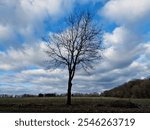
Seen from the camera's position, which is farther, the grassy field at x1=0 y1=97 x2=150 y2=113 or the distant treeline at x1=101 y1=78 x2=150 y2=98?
the distant treeline at x1=101 y1=78 x2=150 y2=98

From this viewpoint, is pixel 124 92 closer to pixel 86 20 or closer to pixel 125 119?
pixel 86 20

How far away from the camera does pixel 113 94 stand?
97250 mm

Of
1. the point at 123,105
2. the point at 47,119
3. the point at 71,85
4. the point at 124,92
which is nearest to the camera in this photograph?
the point at 47,119

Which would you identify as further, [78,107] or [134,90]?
[134,90]

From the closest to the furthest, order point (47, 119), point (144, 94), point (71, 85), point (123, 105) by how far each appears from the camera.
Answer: point (47, 119) → point (123, 105) → point (71, 85) → point (144, 94)

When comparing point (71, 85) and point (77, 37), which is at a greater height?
point (77, 37)

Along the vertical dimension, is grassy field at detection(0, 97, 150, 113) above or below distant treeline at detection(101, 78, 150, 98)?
below

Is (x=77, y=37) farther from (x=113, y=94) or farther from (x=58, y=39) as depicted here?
(x=113, y=94)

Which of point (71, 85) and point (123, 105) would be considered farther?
point (71, 85)

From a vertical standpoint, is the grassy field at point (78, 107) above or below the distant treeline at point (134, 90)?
below

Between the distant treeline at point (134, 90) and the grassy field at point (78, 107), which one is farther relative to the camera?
the distant treeline at point (134, 90)

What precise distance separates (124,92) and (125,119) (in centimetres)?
7786

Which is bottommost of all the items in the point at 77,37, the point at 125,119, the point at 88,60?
the point at 125,119

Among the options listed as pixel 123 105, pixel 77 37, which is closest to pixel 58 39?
pixel 77 37
